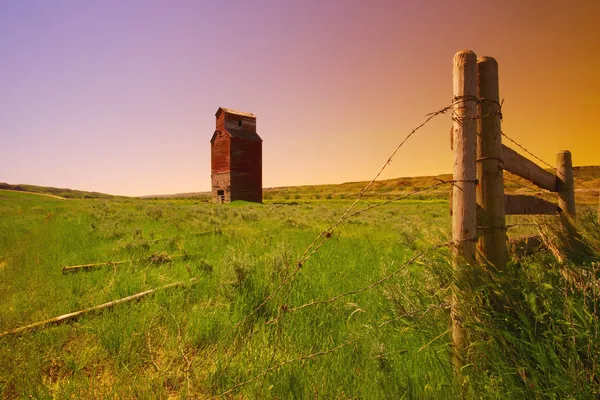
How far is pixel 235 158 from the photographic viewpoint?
3322 centimetres

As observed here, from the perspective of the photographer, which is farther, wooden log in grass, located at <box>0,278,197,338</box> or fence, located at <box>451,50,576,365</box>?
wooden log in grass, located at <box>0,278,197,338</box>

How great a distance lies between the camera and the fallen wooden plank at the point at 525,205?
10.4ft

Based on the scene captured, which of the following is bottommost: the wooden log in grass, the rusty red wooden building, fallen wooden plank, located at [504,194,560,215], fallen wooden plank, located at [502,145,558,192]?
the wooden log in grass

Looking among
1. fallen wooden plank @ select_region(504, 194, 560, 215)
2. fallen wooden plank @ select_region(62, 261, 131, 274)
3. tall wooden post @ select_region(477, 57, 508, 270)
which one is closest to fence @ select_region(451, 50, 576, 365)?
tall wooden post @ select_region(477, 57, 508, 270)

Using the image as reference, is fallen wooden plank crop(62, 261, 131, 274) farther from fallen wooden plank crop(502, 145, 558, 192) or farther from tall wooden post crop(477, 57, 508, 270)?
fallen wooden plank crop(502, 145, 558, 192)

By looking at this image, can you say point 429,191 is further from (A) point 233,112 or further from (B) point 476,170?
(A) point 233,112

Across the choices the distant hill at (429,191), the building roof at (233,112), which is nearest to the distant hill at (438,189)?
the distant hill at (429,191)

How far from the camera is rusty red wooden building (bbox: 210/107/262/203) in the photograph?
33.1 m

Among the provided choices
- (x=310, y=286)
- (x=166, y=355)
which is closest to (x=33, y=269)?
(x=166, y=355)

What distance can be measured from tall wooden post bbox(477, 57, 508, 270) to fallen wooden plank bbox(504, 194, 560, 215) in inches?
28.1

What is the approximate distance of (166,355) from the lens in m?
3.11

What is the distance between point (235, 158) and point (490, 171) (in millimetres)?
32274

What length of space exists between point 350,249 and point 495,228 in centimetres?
526

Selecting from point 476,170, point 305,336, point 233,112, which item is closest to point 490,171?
point 476,170
